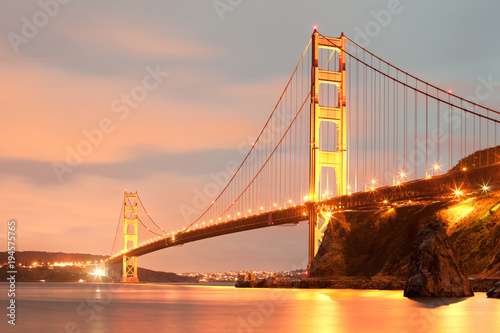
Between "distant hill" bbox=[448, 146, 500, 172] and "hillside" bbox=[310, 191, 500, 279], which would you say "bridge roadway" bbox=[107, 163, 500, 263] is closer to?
"hillside" bbox=[310, 191, 500, 279]

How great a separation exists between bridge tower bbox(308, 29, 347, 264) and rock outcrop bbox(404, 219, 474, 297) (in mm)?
32752

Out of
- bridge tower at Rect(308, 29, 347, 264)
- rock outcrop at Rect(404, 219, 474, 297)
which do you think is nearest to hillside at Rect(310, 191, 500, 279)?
bridge tower at Rect(308, 29, 347, 264)

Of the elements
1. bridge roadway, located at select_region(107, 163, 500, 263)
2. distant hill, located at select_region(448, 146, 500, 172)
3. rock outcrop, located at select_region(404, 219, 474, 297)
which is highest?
distant hill, located at select_region(448, 146, 500, 172)

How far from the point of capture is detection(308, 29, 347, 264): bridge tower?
68.7 m

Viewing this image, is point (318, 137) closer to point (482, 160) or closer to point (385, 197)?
point (385, 197)

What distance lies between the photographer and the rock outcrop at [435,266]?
34031 millimetres

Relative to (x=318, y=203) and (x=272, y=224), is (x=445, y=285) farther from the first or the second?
(x=272, y=224)

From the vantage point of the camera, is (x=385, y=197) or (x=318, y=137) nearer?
(x=385, y=197)

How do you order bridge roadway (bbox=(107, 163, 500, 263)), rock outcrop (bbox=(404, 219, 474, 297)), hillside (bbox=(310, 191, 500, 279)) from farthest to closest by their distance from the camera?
hillside (bbox=(310, 191, 500, 279))
bridge roadway (bbox=(107, 163, 500, 263))
rock outcrop (bbox=(404, 219, 474, 297))

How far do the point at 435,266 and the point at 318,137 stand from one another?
1451 inches

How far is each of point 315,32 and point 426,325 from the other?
173 ft

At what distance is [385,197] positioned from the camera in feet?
201

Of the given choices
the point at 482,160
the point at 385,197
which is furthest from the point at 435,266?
the point at 482,160

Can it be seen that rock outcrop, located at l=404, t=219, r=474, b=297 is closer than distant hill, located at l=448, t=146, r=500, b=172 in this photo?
Yes
